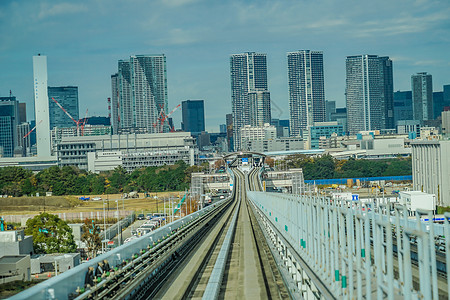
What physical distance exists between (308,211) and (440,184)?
2429 inches

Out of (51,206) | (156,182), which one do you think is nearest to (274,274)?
(51,206)

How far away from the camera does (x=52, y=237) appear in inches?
1731

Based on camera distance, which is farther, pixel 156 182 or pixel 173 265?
pixel 156 182

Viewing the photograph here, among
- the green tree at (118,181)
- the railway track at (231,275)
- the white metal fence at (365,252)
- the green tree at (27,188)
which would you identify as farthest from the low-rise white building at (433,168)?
the green tree at (27,188)

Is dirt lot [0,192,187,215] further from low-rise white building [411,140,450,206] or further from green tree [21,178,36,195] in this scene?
low-rise white building [411,140,450,206]

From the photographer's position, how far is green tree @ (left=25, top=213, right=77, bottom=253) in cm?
4318

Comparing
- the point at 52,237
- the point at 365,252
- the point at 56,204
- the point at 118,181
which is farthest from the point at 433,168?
the point at 365,252

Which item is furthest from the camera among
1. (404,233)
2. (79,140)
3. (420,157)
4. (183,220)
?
(79,140)

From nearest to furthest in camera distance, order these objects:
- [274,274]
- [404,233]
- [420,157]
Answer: [404,233] < [274,274] < [420,157]

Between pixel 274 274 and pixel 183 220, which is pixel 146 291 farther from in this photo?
pixel 183 220

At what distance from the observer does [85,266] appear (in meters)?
11.3

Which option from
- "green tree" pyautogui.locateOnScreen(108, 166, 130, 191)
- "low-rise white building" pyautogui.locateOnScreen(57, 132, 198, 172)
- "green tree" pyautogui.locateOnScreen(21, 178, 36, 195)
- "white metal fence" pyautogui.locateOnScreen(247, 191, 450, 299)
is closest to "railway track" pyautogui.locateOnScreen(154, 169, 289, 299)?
"white metal fence" pyautogui.locateOnScreen(247, 191, 450, 299)

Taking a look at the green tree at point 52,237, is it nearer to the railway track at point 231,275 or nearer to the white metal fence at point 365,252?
the railway track at point 231,275

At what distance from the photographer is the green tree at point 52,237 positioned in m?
43.2
